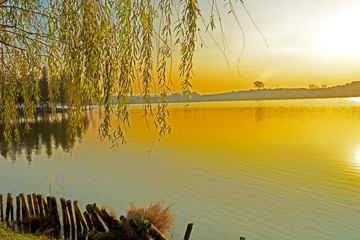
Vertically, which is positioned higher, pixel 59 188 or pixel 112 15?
pixel 112 15

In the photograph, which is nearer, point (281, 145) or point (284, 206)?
point (284, 206)

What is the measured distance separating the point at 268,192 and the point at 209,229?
5.43m

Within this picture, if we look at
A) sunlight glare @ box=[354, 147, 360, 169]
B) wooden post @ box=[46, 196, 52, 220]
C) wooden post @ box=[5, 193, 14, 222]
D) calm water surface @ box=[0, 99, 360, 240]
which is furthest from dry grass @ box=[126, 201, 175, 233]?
sunlight glare @ box=[354, 147, 360, 169]

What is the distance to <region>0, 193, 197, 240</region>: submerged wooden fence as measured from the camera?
663 centimetres

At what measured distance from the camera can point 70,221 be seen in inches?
302

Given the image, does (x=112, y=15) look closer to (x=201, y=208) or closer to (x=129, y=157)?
(x=201, y=208)

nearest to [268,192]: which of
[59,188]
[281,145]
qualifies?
[59,188]

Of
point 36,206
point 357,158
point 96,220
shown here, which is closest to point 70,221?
point 96,220

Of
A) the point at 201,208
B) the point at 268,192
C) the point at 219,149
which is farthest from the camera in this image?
the point at 219,149

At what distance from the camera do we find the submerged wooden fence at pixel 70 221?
6627mm

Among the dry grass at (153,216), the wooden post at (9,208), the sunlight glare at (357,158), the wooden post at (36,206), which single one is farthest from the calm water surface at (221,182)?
the wooden post at (9,208)

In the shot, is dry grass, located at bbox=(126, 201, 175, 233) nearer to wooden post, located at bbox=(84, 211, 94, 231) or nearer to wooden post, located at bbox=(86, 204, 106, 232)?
wooden post, located at bbox=(86, 204, 106, 232)

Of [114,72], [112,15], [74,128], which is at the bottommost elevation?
[74,128]

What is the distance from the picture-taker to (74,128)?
3.95m
